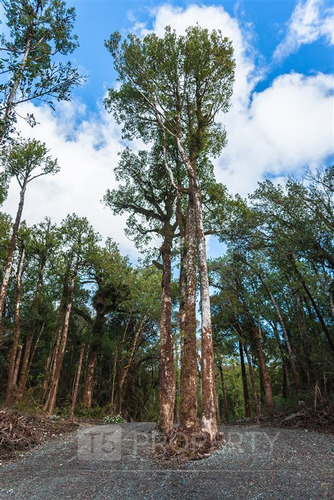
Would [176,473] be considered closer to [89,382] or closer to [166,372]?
[166,372]

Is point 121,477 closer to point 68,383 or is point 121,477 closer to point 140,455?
point 140,455

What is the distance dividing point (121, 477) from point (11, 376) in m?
11.2

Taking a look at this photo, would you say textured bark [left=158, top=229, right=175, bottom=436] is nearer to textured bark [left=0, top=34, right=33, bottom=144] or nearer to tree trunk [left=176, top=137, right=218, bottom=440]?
tree trunk [left=176, top=137, right=218, bottom=440]

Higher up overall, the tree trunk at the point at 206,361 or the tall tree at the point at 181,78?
the tall tree at the point at 181,78

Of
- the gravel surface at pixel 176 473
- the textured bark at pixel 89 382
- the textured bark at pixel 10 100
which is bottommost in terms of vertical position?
the gravel surface at pixel 176 473

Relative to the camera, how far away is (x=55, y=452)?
6949mm

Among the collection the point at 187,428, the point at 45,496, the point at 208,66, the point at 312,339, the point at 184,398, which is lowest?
the point at 45,496

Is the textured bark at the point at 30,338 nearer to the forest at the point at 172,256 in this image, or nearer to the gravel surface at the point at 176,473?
the forest at the point at 172,256

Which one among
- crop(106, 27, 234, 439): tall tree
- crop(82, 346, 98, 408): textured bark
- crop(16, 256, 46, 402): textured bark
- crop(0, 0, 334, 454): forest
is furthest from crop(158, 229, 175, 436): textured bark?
crop(82, 346, 98, 408): textured bark

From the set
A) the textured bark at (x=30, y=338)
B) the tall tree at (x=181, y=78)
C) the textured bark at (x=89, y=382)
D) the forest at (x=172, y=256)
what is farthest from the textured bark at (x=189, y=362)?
the textured bark at (x=89, y=382)

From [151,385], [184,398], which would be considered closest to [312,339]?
[184,398]

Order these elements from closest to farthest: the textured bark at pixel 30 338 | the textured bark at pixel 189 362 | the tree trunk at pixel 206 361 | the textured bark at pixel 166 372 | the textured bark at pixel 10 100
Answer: the textured bark at pixel 10 100
the tree trunk at pixel 206 361
the textured bark at pixel 189 362
the textured bark at pixel 166 372
the textured bark at pixel 30 338

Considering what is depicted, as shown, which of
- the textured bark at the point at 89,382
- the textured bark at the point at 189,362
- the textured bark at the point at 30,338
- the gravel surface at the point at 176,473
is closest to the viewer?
the gravel surface at the point at 176,473

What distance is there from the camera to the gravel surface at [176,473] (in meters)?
4.16
